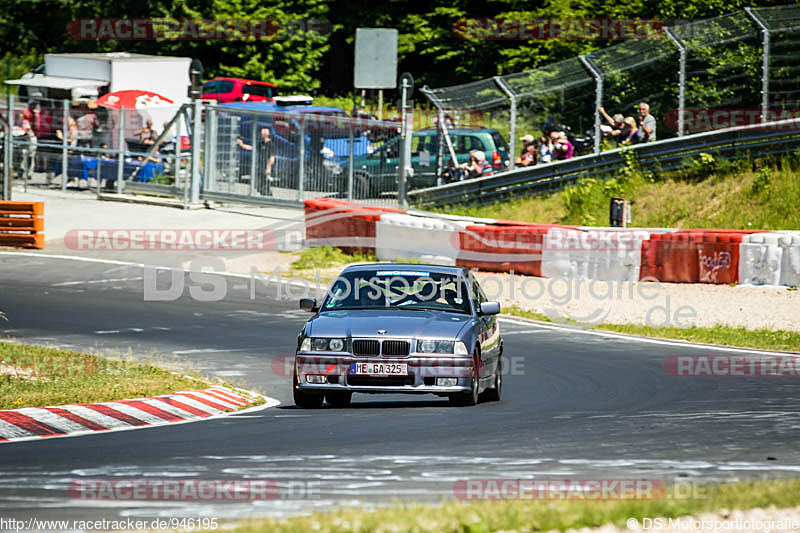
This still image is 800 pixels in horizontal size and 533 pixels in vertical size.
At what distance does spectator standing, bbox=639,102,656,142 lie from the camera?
2552 centimetres

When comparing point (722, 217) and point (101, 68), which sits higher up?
point (101, 68)

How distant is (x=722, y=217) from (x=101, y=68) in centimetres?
2091

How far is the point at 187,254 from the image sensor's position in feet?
80.9

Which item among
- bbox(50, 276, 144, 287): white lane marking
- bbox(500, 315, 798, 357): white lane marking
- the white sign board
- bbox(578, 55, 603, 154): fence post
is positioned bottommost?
bbox(500, 315, 798, 357): white lane marking

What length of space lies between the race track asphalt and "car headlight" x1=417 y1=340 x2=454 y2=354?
57 centimetres

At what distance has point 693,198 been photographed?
25.1m

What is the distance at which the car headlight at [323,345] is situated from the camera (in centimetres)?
1100

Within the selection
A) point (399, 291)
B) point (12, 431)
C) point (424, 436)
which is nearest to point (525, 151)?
point (399, 291)

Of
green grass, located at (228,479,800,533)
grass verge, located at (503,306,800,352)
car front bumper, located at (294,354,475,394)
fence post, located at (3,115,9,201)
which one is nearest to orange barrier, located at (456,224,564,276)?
grass verge, located at (503,306,800,352)

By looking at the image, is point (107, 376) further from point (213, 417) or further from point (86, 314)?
point (86, 314)

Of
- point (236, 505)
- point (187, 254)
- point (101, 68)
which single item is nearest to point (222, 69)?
point (101, 68)

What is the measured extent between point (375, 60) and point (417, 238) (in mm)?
6977

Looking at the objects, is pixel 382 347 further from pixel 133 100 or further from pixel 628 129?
pixel 133 100

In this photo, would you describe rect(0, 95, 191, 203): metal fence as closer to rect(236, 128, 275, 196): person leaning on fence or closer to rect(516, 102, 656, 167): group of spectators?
rect(236, 128, 275, 196): person leaning on fence
